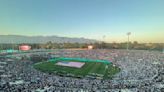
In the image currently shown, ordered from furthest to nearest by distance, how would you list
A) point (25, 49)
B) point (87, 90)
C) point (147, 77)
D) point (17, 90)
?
1. point (25, 49)
2. point (147, 77)
3. point (87, 90)
4. point (17, 90)

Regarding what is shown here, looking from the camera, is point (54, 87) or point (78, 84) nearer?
point (54, 87)

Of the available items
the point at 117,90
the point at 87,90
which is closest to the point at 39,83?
the point at 87,90

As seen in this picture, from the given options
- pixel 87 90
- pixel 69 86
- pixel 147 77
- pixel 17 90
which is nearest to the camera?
pixel 17 90

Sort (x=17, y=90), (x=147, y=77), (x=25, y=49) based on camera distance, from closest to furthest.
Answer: (x=17, y=90), (x=147, y=77), (x=25, y=49)

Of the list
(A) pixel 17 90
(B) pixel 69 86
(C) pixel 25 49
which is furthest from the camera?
(C) pixel 25 49

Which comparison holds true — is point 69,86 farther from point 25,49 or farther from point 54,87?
point 25,49

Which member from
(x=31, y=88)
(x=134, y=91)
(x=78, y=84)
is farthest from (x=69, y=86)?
(x=134, y=91)

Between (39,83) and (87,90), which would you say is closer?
(87,90)

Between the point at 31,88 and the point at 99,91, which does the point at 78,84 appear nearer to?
the point at 99,91
